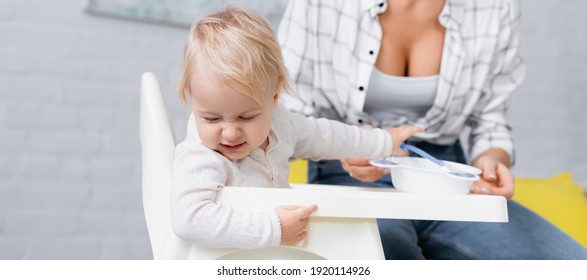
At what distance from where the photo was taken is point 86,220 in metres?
1.55

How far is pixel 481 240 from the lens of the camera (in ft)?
3.16

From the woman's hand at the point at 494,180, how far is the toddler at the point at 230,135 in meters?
0.37

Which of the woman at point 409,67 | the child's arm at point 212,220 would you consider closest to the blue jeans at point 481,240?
the woman at point 409,67

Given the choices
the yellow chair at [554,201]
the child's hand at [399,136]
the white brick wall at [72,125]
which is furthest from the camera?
the white brick wall at [72,125]

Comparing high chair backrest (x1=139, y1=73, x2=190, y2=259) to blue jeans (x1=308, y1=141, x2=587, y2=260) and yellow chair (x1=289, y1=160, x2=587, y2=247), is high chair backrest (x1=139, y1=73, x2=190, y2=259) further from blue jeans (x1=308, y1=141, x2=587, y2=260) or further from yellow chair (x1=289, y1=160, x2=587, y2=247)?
yellow chair (x1=289, y1=160, x2=587, y2=247)

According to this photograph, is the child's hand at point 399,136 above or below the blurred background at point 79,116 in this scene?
above

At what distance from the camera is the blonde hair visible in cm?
63

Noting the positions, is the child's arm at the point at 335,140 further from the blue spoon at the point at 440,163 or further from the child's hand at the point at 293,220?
the child's hand at the point at 293,220

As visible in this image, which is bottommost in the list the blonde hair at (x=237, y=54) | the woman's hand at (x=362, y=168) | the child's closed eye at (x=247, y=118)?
the woman's hand at (x=362, y=168)

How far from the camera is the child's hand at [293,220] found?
1.95 feet

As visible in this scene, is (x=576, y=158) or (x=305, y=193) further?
(x=576, y=158)
